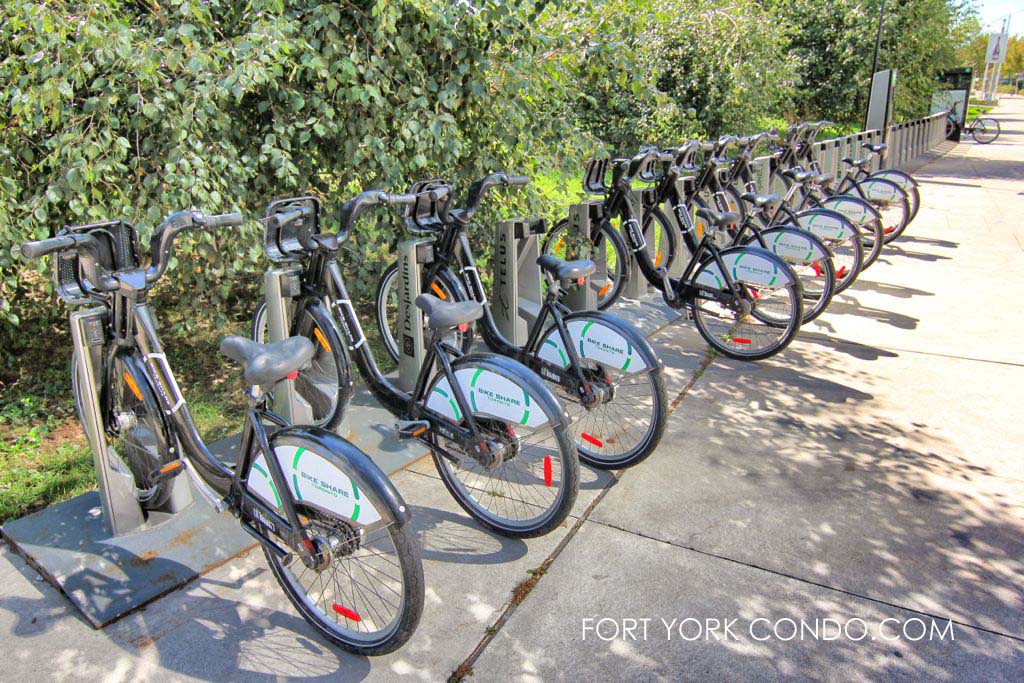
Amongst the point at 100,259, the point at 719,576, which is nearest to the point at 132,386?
the point at 100,259

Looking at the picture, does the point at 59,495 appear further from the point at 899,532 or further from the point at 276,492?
the point at 899,532

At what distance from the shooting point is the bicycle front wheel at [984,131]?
26631mm

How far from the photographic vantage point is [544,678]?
2.50m

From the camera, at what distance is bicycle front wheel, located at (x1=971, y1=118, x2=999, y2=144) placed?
1048 inches

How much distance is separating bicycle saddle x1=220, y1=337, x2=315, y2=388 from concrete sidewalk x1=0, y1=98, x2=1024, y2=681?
91cm

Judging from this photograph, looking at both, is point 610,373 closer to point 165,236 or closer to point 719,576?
point 719,576

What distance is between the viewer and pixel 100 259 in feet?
9.31

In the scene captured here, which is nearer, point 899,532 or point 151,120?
point 899,532

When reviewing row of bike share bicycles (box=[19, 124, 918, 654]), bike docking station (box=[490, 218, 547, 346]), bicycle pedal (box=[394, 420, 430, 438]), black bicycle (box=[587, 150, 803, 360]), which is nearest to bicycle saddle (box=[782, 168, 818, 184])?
black bicycle (box=[587, 150, 803, 360])

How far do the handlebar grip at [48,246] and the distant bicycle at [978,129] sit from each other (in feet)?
92.6

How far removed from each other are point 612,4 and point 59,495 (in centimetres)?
445

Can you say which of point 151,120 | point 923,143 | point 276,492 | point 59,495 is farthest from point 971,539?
point 923,143

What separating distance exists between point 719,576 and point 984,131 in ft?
97.7

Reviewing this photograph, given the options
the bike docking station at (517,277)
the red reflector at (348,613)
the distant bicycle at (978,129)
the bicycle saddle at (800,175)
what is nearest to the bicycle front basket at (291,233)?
the bike docking station at (517,277)
